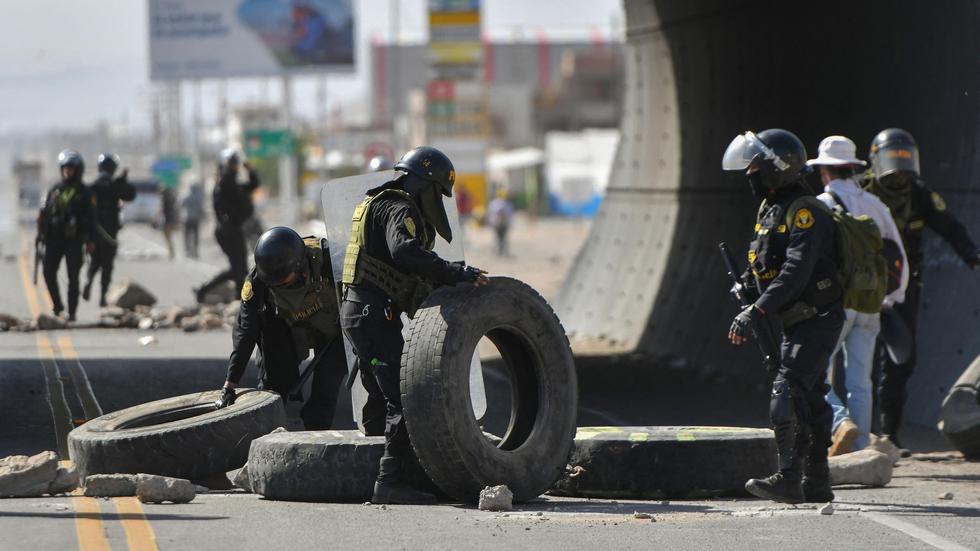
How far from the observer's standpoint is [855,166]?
981 cm

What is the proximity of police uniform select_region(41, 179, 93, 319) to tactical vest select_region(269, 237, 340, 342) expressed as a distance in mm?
9379

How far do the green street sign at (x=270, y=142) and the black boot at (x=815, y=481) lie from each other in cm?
4666

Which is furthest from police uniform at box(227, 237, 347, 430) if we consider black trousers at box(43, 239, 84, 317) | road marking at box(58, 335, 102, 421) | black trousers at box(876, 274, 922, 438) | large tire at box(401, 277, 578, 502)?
black trousers at box(43, 239, 84, 317)

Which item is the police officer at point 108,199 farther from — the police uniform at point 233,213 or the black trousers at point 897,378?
the black trousers at point 897,378

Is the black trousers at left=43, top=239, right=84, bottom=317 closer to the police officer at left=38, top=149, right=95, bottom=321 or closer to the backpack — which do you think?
the police officer at left=38, top=149, right=95, bottom=321

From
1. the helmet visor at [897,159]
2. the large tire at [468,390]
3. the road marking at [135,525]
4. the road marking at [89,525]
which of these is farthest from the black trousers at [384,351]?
the helmet visor at [897,159]

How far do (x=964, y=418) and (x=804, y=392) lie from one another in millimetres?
2512

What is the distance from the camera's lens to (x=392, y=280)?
8469mm

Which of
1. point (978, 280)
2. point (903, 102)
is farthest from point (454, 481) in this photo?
point (903, 102)

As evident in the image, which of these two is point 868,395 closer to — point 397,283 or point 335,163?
point 397,283

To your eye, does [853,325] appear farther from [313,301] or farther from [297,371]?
[297,371]

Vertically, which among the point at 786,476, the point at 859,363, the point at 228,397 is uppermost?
the point at 859,363

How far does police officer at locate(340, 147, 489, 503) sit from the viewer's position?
8.27m

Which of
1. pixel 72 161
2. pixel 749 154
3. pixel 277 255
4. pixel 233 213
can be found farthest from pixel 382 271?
pixel 233 213
